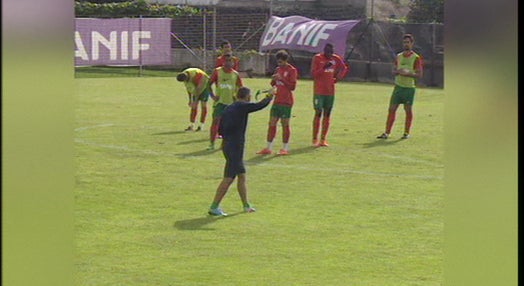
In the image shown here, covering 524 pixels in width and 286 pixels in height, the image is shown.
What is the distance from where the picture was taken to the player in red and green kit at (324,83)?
17.4 m

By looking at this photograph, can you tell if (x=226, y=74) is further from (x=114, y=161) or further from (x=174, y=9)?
(x=174, y=9)

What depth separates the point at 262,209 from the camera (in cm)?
→ 1144

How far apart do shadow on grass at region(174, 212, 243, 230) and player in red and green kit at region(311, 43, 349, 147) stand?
6.51 m

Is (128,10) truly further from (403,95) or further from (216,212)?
(216,212)

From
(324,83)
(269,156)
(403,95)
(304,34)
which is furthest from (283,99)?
(304,34)

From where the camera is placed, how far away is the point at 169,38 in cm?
3581

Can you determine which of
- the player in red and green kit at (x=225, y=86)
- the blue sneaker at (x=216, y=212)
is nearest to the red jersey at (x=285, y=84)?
the player in red and green kit at (x=225, y=86)

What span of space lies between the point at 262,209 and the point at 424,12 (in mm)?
25466

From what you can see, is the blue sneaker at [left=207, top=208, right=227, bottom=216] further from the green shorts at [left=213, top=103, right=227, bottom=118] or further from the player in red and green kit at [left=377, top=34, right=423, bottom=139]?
the player in red and green kit at [left=377, top=34, right=423, bottom=139]

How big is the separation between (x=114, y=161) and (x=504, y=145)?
13.9m

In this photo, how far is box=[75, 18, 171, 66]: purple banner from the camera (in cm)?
3419

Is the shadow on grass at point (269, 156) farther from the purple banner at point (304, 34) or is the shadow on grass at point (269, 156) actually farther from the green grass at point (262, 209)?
the purple banner at point (304, 34)

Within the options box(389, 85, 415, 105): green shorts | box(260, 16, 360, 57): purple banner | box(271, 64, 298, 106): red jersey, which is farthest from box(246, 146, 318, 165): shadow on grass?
box(260, 16, 360, 57): purple banner

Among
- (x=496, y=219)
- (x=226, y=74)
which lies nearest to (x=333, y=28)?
(x=226, y=74)
